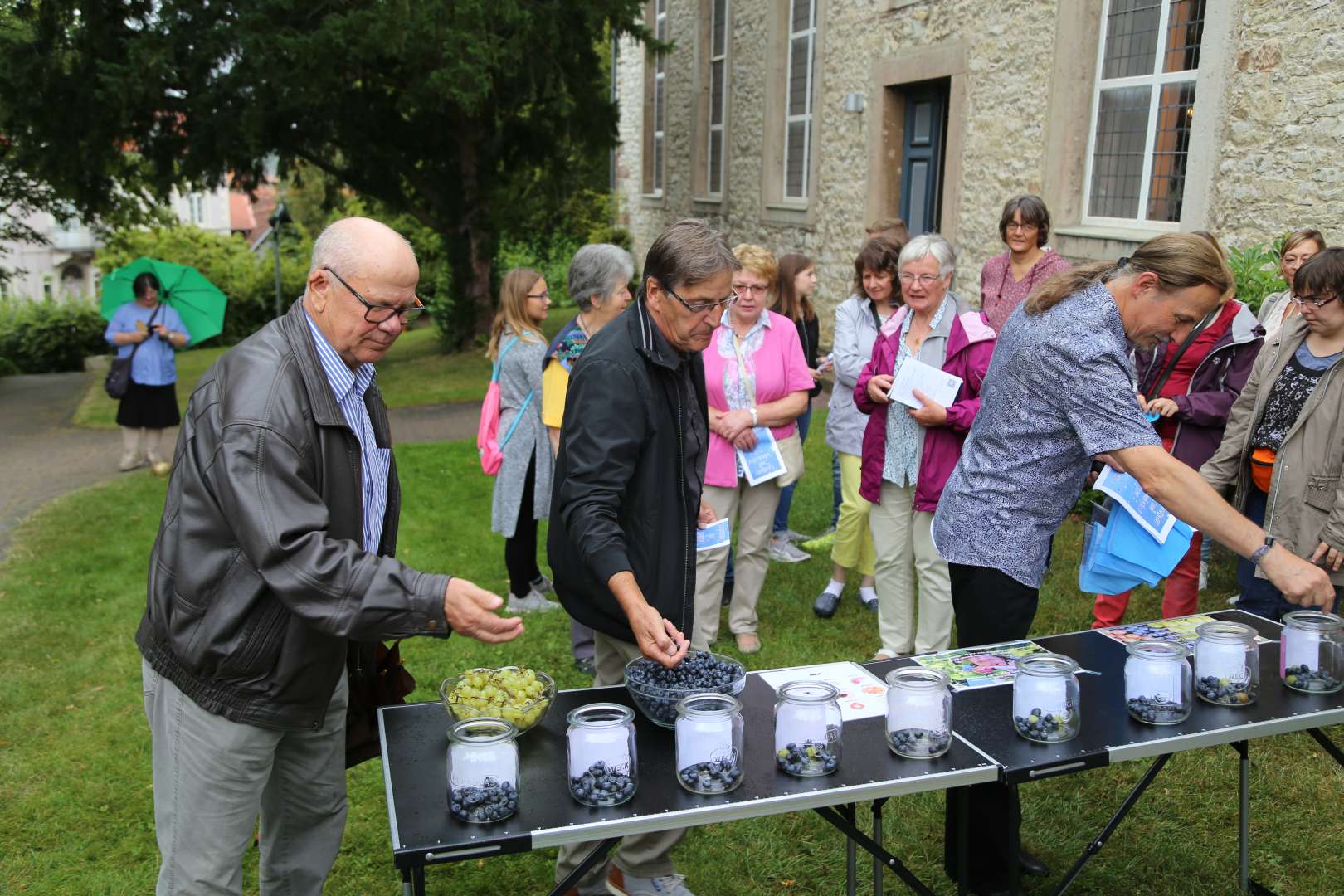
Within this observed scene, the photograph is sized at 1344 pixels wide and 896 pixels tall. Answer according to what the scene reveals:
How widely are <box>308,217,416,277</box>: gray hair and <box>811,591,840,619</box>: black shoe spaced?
4158mm

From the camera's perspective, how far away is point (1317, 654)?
3.03 meters

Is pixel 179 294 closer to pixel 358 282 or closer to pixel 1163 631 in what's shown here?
pixel 358 282

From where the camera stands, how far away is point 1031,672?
273 centimetres

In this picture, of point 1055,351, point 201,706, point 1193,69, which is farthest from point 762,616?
point 1193,69

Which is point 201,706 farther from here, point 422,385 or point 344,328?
point 422,385

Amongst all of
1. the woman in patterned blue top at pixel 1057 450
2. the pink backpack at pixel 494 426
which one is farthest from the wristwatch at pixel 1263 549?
the pink backpack at pixel 494 426

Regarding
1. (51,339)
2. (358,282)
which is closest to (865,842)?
(358,282)

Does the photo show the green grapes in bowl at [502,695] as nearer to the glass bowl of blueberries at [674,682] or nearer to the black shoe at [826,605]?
the glass bowl of blueberries at [674,682]

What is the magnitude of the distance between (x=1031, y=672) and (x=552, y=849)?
2.16 metres

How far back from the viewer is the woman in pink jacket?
16.3 ft

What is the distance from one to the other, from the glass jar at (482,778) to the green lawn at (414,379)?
35.1 ft

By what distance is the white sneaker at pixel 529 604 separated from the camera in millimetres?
6371

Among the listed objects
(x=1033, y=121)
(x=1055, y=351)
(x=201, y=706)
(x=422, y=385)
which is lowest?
(x=422, y=385)

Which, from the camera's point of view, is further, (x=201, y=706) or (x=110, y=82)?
(x=110, y=82)
